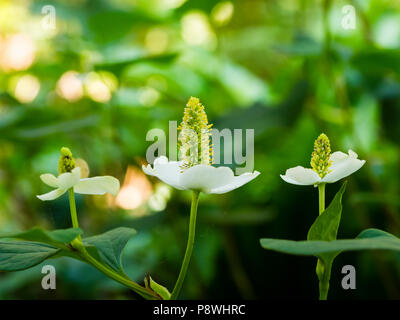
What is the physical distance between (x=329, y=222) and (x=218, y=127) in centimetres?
32

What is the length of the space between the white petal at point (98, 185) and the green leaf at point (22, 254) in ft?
0.10

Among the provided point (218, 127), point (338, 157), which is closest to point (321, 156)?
point (338, 157)

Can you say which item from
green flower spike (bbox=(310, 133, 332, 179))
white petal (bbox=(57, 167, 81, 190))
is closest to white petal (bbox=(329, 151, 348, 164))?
green flower spike (bbox=(310, 133, 332, 179))

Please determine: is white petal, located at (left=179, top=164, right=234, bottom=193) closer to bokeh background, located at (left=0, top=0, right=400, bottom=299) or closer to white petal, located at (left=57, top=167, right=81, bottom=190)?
white petal, located at (left=57, top=167, right=81, bottom=190)

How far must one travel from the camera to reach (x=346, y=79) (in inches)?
21.8

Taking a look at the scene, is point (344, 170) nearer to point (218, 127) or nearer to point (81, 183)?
point (81, 183)

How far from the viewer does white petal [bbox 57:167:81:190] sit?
178 millimetres

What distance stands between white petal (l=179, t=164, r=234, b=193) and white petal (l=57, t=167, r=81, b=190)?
43 mm

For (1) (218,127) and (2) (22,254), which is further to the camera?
(1) (218,127)

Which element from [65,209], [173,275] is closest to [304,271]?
[173,275]

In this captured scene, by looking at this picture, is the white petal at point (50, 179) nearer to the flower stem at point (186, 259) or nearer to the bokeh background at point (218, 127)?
the flower stem at point (186, 259)

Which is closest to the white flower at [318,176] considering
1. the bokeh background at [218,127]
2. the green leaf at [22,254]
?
the green leaf at [22,254]

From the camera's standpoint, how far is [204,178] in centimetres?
18
